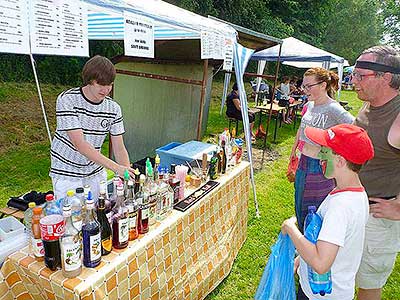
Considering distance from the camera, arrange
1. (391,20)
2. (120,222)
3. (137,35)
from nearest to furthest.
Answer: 1. (120,222)
2. (137,35)
3. (391,20)

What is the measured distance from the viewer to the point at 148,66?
4.71 metres

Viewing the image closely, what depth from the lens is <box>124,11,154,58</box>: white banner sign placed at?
184cm

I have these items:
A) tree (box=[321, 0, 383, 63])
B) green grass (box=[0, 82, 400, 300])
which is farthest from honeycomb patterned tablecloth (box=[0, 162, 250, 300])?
tree (box=[321, 0, 383, 63])

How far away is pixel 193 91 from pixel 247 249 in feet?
9.41

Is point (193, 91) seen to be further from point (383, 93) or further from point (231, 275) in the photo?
point (383, 93)

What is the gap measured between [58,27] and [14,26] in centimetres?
21

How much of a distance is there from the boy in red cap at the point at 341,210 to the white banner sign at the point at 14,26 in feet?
4.56

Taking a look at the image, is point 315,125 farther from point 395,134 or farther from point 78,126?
point 78,126

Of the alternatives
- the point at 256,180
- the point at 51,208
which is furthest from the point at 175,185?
the point at 256,180

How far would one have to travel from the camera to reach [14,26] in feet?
4.55

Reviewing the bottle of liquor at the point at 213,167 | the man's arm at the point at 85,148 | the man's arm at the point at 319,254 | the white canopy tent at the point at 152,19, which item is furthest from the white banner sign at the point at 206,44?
the man's arm at the point at 319,254

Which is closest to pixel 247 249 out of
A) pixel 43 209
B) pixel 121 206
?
pixel 121 206

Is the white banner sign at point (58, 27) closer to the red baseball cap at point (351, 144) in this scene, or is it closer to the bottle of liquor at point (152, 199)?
the bottle of liquor at point (152, 199)

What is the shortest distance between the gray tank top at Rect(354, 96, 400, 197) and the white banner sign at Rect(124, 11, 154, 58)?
140 cm
